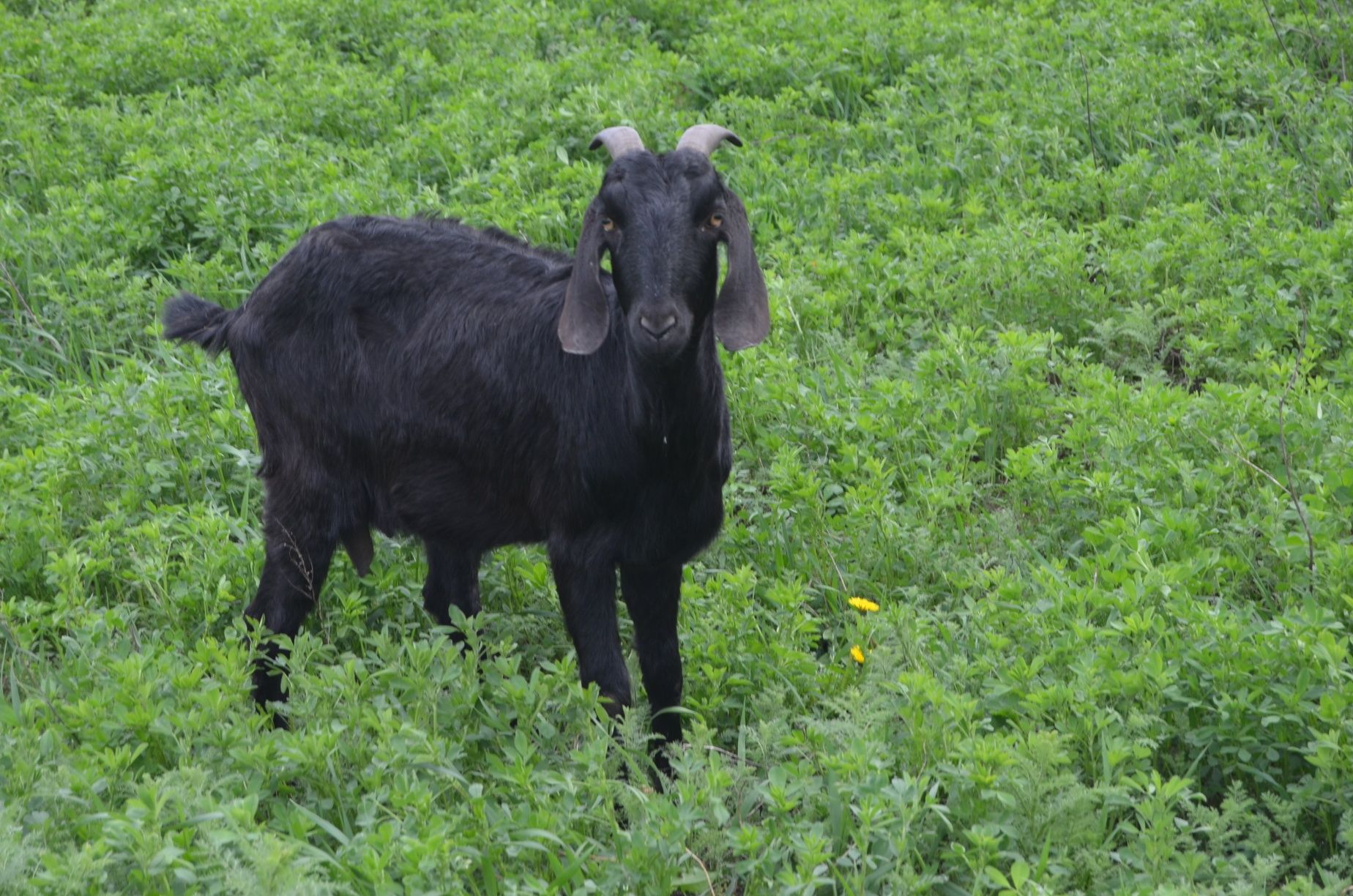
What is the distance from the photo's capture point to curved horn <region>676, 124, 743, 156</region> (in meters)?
4.29

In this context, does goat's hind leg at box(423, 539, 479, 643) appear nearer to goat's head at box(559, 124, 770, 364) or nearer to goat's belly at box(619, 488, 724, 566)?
goat's belly at box(619, 488, 724, 566)

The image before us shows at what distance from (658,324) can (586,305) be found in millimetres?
405

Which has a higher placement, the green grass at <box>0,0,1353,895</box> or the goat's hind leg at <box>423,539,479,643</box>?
the green grass at <box>0,0,1353,895</box>

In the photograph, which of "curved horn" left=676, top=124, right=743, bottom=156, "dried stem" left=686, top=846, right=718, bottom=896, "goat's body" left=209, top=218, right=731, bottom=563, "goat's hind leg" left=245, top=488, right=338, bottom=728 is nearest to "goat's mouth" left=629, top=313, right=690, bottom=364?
"goat's body" left=209, top=218, right=731, bottom=563

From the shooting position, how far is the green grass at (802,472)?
11.1ft

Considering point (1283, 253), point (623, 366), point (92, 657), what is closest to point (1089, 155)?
point (1283, 253)

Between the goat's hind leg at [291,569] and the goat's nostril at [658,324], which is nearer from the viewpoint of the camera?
the goat's nostril at [658,324]

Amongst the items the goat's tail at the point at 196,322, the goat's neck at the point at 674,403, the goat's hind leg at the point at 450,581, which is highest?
the goat's neck at the point at 674,403

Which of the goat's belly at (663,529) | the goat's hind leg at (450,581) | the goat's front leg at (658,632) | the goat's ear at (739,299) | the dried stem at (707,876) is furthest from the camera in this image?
the goat's hind leg at (450,581)

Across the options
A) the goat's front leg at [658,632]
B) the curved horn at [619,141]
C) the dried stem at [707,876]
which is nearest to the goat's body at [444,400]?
the goat's front leg at [658,632]

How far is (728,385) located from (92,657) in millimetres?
2611

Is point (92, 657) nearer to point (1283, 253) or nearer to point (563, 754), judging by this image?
point (563, 754)

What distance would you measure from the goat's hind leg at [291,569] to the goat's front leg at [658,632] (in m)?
1.04

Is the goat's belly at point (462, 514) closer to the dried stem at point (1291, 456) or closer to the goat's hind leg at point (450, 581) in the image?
the goat's hind leg at point (450, 581)
